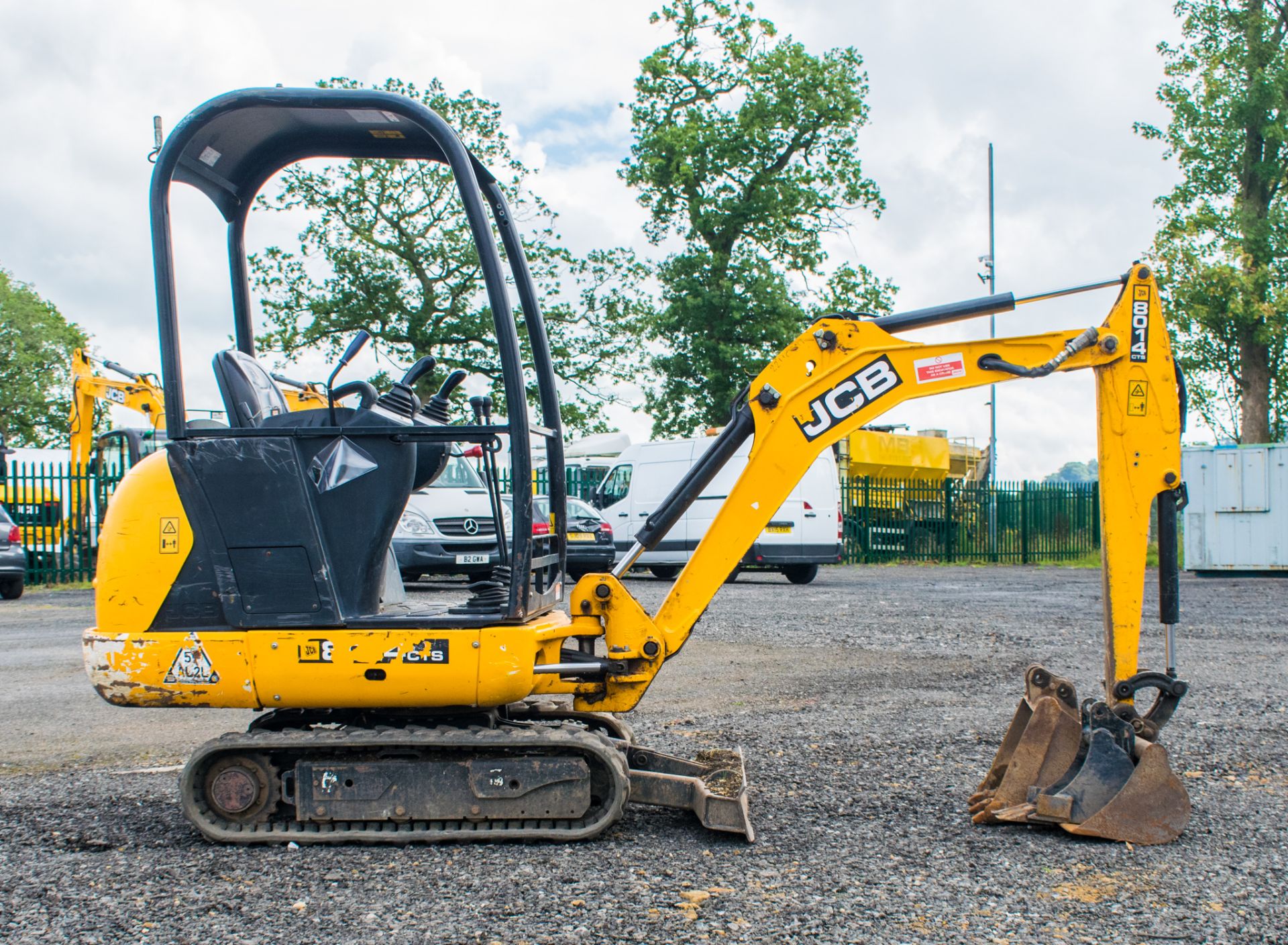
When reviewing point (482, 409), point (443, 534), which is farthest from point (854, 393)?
point (443, 534)

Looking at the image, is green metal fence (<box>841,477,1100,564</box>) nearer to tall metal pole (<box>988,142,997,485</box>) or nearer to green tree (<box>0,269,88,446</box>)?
tall metal pole (<box>988,142,997,485</box>)

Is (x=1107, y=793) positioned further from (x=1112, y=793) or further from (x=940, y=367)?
(x=940, y=367)

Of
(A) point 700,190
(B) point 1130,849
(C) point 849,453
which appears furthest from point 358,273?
(B) point 1130,849

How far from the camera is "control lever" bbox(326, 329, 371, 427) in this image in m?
4.16

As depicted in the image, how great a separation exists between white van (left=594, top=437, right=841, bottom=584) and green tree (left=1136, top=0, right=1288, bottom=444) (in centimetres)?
1339

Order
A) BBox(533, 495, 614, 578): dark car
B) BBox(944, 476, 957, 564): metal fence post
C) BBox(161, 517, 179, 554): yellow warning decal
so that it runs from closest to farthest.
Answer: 1. BBox(161, 517, 179, 554): yellow warning decal
2. BBox(533, 495, 614, 578): dark car
3. BBox(944, 476, 957, 564): metal fence post

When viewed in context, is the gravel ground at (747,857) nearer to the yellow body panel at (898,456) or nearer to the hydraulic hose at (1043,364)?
the hydraulic hose at (1043,364)

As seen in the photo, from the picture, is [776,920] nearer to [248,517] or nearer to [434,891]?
[434,891]

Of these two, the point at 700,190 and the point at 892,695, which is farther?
the point at 700,190

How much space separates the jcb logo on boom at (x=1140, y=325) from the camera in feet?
15.6

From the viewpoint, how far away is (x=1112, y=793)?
4395 millimetres

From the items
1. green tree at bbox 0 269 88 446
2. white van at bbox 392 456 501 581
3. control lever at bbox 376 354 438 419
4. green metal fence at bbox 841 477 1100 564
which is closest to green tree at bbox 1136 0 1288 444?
green metal fence at bbox 841 477 1100 564

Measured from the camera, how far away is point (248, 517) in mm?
4320

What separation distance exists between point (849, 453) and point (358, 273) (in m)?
11.5
